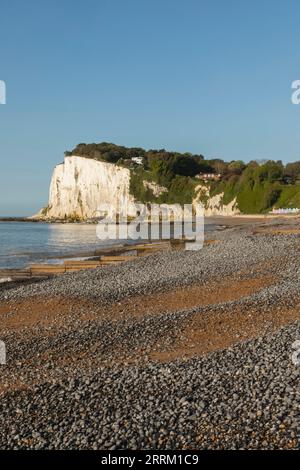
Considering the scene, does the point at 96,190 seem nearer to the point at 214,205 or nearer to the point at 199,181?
the point at 199,181

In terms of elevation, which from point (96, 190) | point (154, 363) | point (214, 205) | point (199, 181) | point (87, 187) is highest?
point (199, 181)

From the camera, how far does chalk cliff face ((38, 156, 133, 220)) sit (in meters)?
122

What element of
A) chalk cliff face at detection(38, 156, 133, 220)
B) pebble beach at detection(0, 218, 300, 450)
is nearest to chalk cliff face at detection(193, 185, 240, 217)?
chalk cliff face at detection(38, 156, 133, 220)

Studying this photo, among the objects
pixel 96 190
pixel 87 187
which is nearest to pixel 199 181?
pixel 96 190

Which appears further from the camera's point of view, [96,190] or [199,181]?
[199,181]

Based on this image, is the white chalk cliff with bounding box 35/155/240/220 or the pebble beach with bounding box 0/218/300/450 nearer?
the pebble beach with bounding box 0/218/300/450

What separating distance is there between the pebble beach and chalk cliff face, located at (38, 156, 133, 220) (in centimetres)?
10584

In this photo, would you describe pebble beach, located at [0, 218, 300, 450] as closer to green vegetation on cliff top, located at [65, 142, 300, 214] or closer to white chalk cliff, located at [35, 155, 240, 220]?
green vegetation on cliff top, located at [65, 142, 300, 214]

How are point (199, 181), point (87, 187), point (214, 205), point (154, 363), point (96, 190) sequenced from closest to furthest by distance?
1. point (154, 363)
2. point (214, 205)
3. point (96, 190)
4. point (87, 187)
5. point (199, 181)

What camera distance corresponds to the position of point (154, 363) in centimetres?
859

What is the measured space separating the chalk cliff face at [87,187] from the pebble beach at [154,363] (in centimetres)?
10584

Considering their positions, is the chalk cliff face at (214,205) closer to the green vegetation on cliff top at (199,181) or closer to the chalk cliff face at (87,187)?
the green vegetation on cliff top at (199,181)

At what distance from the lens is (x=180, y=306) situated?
13.5 metres

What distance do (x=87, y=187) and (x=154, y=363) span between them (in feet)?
389
